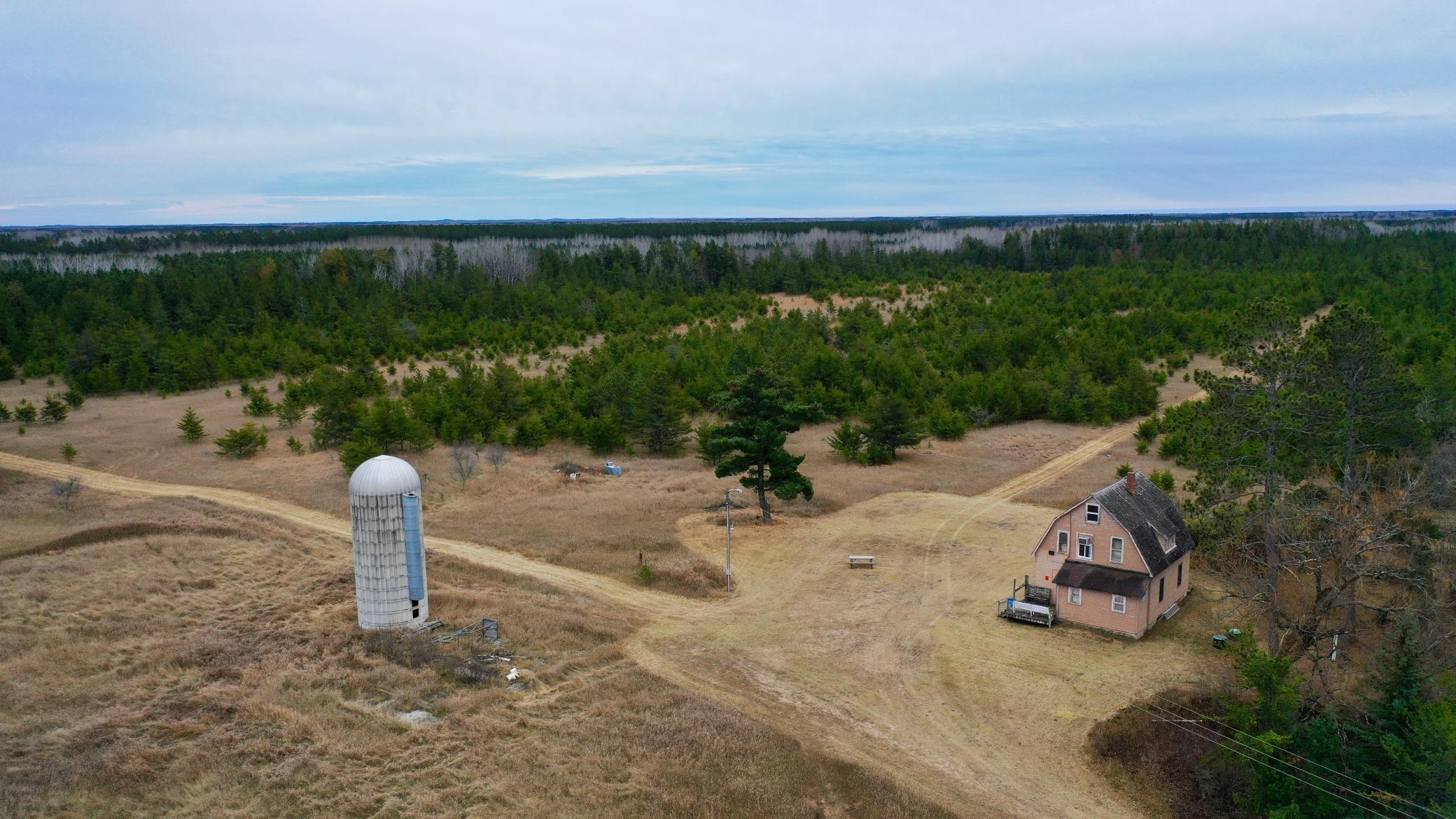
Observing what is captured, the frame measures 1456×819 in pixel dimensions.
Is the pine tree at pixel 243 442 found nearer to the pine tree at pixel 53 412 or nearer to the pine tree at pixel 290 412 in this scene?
the pine tree at pixel 290 412

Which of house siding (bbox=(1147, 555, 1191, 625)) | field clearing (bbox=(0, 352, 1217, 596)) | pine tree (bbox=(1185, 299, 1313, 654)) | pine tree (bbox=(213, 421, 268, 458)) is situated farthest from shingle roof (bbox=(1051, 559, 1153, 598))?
pine tree (bbox=(213, 421, 268, 458))

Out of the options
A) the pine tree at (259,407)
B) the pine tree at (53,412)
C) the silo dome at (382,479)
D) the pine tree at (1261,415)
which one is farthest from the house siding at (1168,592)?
the pine tree at (53,412)

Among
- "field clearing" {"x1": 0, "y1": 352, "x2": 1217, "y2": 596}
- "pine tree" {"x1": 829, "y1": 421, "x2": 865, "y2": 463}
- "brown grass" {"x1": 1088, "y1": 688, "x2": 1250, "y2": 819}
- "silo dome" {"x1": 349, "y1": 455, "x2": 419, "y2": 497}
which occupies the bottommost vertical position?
"brown grass" {"x1": 1088, "y1": 688, "x2": 1250, "y2": 819}

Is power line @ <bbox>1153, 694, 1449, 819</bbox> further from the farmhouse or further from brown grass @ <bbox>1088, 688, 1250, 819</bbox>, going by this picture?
the farmhouse

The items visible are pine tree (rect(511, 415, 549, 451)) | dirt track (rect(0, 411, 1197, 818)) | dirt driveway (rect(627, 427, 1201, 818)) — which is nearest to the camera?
dirt driveway (rect(627, 427, 1201, 818))

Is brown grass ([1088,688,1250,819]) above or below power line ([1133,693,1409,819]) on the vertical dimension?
below
